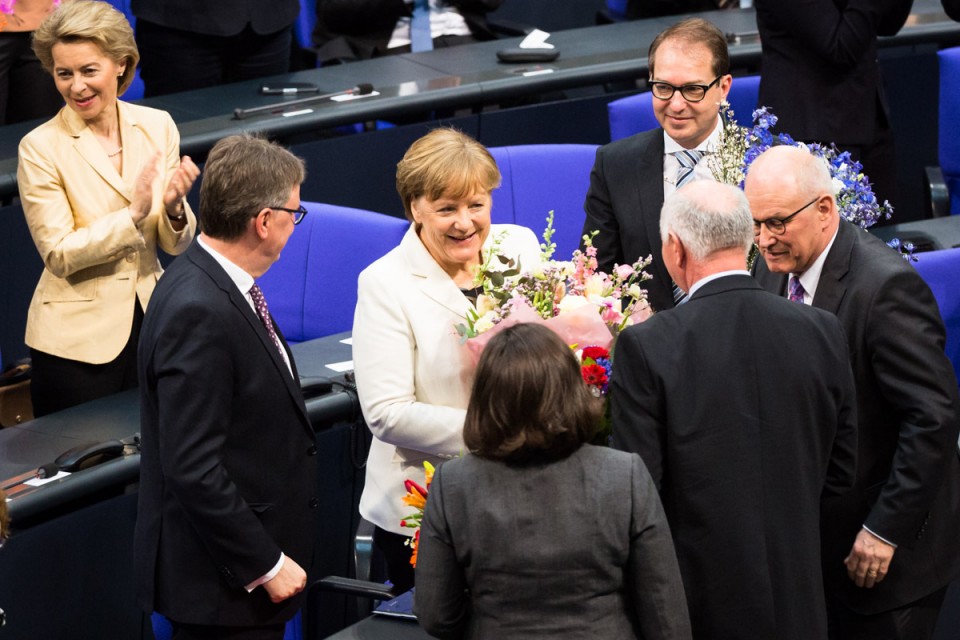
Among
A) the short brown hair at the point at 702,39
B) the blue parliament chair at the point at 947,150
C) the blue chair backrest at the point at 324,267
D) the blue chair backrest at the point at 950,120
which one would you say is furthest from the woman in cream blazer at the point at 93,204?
the blue chair backrest at the point at 950,120

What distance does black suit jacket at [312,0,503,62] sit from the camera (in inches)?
240

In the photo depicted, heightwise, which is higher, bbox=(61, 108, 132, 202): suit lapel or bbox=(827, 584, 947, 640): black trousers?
bbox=(61, 108, 132, 202): suit lapel

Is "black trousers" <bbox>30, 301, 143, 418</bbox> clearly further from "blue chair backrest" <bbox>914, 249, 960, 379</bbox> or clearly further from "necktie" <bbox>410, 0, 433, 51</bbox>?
"necktie" <bbox>410, 0, 433, 51</bbox>

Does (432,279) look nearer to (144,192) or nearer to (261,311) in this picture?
(261,311)

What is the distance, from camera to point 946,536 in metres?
2.90

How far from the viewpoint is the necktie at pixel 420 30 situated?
20.4 ft

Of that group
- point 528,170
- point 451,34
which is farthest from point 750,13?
point 528,170

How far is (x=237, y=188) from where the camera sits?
2.70m

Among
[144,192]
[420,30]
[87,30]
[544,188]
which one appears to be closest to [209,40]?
[420,30]

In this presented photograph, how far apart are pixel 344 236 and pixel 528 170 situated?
2.63 feet

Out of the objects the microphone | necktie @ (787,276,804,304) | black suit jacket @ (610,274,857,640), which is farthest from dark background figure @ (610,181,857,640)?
the microphone

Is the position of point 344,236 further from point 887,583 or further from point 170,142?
point 887,583

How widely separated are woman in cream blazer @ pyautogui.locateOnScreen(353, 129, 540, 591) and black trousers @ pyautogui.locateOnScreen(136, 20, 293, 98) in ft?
8.96

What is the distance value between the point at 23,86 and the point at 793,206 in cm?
337
